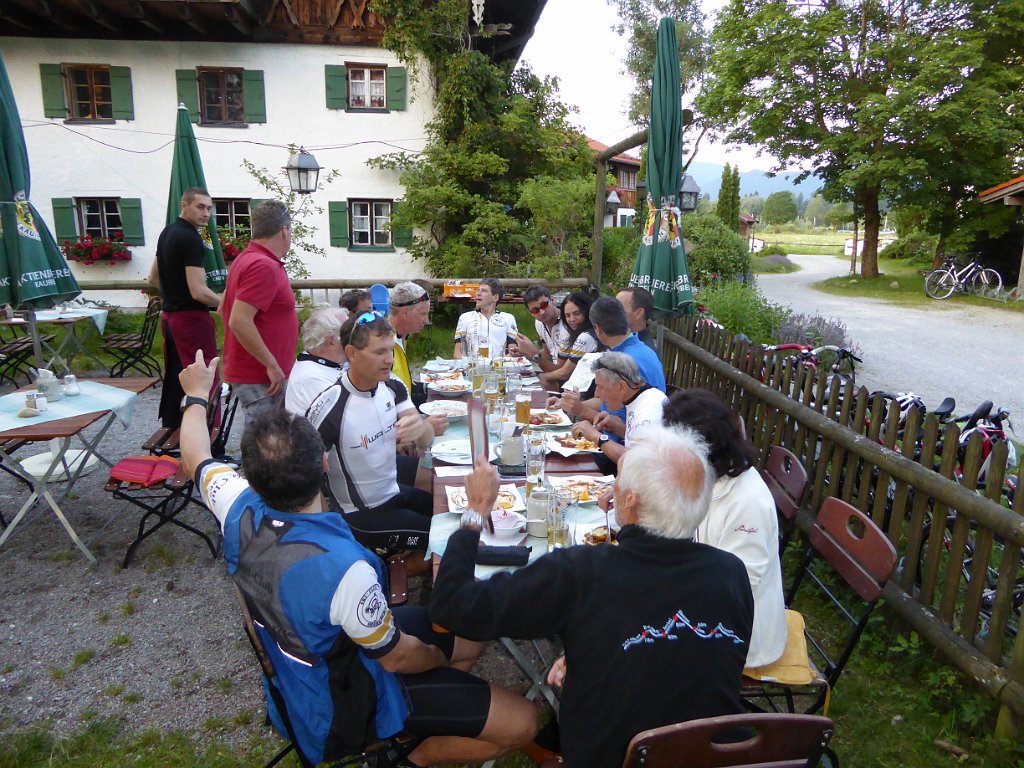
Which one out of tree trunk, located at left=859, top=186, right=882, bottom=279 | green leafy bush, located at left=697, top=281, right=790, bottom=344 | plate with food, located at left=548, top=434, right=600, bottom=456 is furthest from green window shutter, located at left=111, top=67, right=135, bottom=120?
tree trunk, located at left=859, top=186, right=882, bottom=279

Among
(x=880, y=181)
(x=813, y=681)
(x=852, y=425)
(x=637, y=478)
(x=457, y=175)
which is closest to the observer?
(x=637, y=478)

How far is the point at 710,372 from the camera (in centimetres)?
557

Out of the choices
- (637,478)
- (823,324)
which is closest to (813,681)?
(637,478)

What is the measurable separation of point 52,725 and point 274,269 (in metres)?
2.56

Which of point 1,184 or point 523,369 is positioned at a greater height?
point 1,184

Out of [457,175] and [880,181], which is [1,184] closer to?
[457,175]

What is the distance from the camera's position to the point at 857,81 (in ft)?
68.5

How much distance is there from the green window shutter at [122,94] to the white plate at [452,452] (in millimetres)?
14708

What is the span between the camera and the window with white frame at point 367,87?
1484cm

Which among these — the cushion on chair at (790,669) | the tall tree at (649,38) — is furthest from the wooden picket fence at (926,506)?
the tall tree at (649,38)

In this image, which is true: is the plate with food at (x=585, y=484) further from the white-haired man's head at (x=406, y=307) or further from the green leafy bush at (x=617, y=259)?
the green leafy bush at (x=617, y=259)

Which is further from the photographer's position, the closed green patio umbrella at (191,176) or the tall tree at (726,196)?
the tall tree at (726,196)

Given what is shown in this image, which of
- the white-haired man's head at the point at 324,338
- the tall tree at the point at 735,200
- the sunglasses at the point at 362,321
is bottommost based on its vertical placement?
the white-haired man's head at the point at 324,338

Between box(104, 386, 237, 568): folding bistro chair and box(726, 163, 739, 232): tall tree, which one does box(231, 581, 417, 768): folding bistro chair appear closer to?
Answer: box(104, 386, 237, 568): folding bistro chair
